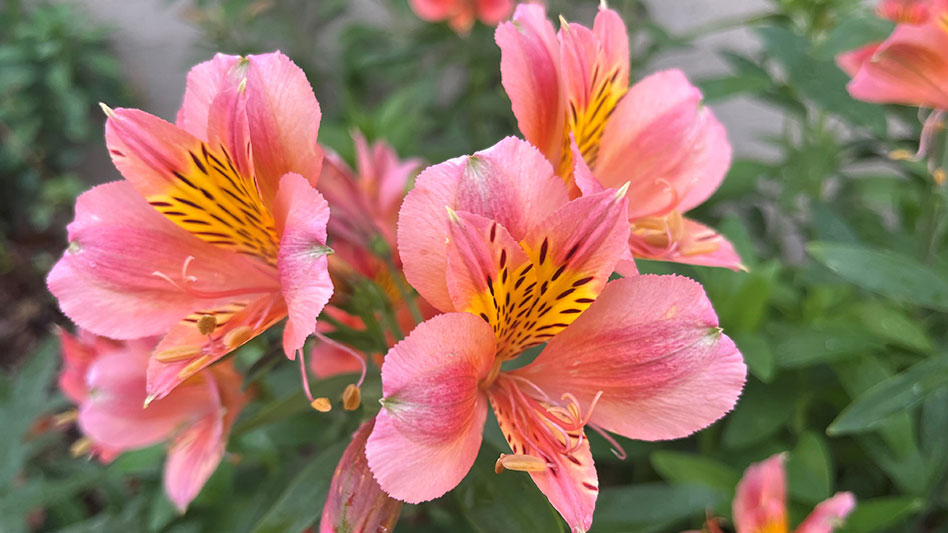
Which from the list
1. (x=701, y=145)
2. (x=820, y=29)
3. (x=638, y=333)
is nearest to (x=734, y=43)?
(x=820, y=29)

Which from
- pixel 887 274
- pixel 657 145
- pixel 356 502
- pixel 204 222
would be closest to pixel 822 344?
pixel 887 274

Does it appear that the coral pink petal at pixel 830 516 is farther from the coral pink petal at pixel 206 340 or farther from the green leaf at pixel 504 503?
the coral pink petal at pixel 206 340

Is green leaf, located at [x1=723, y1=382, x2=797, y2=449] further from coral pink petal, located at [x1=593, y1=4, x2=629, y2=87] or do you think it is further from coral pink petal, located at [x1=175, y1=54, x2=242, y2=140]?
coral pink petal, located at [x1=175, y1=54, x2=242, y2=140]

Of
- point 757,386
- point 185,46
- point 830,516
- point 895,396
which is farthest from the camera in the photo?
point 185,46

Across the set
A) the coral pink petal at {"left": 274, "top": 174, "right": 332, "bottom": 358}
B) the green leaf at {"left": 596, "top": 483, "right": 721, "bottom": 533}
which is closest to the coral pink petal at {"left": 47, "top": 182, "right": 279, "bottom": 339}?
the coral pink petal at {"left": 274, "top": 174, "right": 332, "bottom": 358}

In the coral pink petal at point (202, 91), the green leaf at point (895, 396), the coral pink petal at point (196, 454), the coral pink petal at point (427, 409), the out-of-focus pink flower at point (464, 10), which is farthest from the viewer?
the out-of-focus pink flower at point (464, 10)

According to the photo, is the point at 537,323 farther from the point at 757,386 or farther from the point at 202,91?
the point at 757,386

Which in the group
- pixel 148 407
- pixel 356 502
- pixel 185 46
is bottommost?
pixel 185 46

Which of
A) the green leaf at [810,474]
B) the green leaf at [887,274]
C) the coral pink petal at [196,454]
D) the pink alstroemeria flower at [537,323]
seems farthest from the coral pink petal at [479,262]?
the green leaf at [810,474]
